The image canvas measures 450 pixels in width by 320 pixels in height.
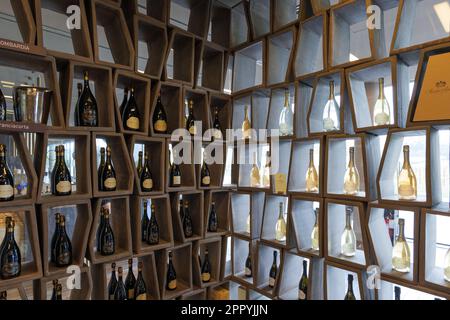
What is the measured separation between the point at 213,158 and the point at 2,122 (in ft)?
4.02

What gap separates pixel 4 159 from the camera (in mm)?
1379

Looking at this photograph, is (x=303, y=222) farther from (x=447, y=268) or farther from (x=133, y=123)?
(x=133, y=123)

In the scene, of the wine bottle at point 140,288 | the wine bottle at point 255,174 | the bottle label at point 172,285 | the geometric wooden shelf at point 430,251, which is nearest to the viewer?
the geometric wooden shelf at point 430,251

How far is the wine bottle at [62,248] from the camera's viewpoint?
4.72 ft

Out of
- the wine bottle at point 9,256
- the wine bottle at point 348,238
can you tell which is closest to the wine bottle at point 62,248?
the wine bottle at point 9,256

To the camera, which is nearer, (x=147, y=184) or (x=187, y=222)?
(x=147, y=184)

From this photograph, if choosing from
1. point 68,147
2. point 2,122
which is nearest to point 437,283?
point 2,122

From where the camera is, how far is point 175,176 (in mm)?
1872

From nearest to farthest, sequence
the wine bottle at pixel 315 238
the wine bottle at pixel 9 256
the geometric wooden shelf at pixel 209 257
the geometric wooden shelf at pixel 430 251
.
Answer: the geometric wooden shelf at pixel 430 251 → the wine bottle at pixel 9 256 → the wine bottle at pixel 315 238 → the geometric wooden shelf at pixel 209 257

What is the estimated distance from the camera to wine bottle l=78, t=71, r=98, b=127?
1.54 m

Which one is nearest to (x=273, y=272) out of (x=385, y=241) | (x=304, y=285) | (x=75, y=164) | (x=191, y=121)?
(x=304, y=285)

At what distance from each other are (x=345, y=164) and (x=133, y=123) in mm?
1215

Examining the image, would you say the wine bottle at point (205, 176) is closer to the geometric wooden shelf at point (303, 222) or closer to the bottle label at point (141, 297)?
the geometric wooden shelf at point (303, 222)

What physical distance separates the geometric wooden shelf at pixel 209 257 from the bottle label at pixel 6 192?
1080 mm
